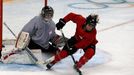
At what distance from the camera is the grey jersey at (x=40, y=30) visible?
11.7 feet

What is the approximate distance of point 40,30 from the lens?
3.62 meters

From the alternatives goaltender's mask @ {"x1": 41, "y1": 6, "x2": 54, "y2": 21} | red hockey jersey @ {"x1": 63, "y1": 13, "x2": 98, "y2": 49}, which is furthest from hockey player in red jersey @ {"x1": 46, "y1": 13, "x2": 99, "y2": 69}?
goaltender's mask @ {"x1": 41, "y1": 6, "x2": 54, "y2": 21}

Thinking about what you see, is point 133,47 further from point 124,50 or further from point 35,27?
point 35,27

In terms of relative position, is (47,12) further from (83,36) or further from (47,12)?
(83,36)

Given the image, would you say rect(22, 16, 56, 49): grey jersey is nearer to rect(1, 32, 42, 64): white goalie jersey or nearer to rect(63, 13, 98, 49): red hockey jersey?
rect(1, 32, 42, 64): white goalie jersey

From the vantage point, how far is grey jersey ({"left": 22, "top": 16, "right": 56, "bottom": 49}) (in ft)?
11.7

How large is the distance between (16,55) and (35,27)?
11.4 inches

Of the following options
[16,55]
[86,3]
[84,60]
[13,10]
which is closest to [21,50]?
[16,55]

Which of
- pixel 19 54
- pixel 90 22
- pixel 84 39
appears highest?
pixel 90 22

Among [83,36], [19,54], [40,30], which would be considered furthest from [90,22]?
[19,54]

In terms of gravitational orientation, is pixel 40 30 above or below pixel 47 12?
below

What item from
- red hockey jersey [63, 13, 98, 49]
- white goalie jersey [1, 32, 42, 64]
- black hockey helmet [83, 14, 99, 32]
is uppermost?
black hockey helmet [83, 14, 99, 32]

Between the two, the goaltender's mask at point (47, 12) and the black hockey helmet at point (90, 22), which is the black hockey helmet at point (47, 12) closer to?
the goaltender's mask at point (47, 12)

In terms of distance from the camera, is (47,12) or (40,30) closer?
(47,12)
